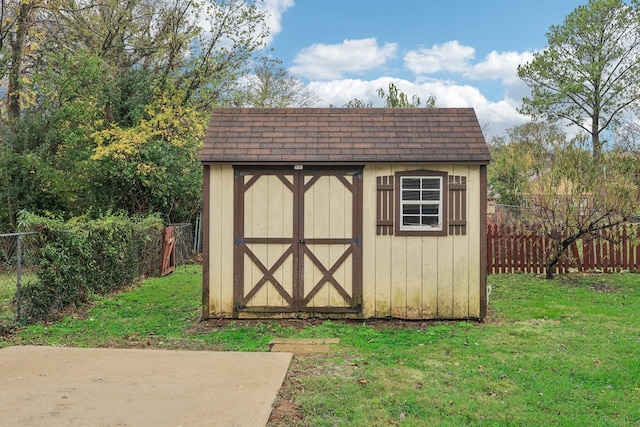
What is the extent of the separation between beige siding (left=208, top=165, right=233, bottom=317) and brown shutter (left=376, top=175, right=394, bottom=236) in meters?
2.24

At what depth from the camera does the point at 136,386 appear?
4.33m

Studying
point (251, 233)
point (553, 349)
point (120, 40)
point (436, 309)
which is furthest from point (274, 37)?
point (553, 349)

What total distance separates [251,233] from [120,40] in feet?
40.8

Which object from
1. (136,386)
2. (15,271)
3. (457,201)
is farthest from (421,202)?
(15,271)

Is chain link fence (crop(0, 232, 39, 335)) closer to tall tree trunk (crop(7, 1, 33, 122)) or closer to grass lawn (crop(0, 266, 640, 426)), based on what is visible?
grass lawn (crop(0, 266, 640, 426))

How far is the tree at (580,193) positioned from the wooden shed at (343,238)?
3922mm

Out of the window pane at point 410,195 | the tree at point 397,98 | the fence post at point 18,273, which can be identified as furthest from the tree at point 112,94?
the window pane at point 410,195

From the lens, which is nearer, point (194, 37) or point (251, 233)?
point (251, 233)

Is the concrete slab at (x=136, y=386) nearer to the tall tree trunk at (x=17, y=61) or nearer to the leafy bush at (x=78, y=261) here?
the leafy bush at (x=78, y=261)

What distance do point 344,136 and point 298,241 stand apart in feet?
6.03

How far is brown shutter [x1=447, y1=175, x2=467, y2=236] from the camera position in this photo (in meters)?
7.14

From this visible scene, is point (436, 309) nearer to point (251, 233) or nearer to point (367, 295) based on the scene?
point (367, 295)

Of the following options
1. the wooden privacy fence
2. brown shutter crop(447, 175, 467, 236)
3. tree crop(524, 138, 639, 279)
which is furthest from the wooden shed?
the wooden privacy fence

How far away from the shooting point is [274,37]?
57.3 feet
